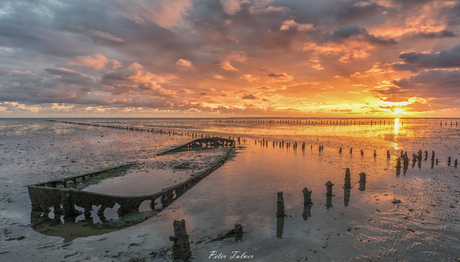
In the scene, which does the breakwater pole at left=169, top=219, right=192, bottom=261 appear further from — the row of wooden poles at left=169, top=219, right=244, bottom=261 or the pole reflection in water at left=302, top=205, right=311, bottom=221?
the pole reflection in water at left=302, top=205, right=311, bottom=221

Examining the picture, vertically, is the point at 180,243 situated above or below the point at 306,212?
above

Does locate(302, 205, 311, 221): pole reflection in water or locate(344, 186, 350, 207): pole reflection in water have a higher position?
locate(344, 186, 350, 207): pole reflection in water

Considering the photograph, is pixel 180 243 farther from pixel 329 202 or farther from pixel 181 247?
pixel 329 202

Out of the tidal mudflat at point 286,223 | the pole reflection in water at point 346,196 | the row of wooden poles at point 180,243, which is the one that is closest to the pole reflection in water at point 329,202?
the tidal mudflat at point 286,223

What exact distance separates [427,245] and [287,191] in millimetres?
10574

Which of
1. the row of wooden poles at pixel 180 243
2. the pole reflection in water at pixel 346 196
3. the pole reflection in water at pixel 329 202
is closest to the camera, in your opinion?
the row of wooden poles at pixel 180 243

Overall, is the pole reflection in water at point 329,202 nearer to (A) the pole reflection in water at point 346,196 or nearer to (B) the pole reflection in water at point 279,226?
(A) the pole reflection in water at point 346,196

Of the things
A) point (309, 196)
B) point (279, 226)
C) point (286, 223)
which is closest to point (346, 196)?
point (309, 196)

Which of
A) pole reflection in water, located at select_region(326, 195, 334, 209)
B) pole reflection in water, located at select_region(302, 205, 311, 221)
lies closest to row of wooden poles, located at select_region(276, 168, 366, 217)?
pole reflection in water, located at select_region(326, 195, 334, 209)

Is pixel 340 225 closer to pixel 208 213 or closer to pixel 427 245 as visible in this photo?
pixel 427 245

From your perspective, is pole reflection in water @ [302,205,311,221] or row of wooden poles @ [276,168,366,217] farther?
pole reflection in water @ [302,205,311,221]

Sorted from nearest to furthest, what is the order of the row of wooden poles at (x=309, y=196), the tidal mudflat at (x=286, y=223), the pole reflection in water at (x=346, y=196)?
the tidal mudflat at (x=286, y=223)
the row of wooden poles at (x=309, y=196)
the pole reflection in water at (x=346, y=196)

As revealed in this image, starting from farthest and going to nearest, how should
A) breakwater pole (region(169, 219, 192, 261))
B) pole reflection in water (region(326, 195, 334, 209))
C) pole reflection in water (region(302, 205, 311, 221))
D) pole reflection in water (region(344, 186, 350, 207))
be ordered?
1. pole reflection in water (region(344, 186, 350, 207))
2. pole reflection in water (region(326, 195, 334, 209))
3. pole reflection in water (region(302, 205, 311, 221))
4. breakwater pole (region(169, 219, 192, 261))

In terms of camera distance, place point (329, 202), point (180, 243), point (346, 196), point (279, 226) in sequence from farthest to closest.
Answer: point (346, 196), point (329, 202), point (279, 226), point (180, 243)
